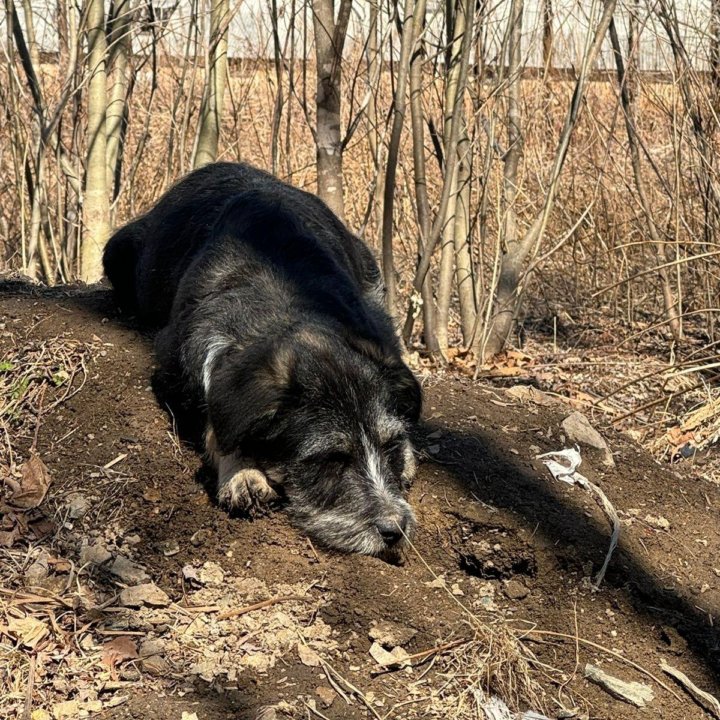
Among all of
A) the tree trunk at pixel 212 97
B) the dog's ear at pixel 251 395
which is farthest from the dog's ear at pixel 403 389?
the tree trunk at pixel 212 97

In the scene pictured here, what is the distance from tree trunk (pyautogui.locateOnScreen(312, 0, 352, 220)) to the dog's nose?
2.83m

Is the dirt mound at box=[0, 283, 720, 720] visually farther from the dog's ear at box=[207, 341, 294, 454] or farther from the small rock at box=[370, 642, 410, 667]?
the dog's ear at box=[207, 341, 294, 454]

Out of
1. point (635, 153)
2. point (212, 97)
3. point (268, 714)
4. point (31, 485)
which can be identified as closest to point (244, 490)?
point (31, 485)

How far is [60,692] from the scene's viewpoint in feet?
10.9

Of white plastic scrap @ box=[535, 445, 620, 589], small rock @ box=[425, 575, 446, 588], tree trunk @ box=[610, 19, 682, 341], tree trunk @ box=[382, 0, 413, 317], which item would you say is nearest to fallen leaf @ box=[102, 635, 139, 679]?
small rock @ box=[425, 575, 446, 588]

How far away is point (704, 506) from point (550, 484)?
0.88m

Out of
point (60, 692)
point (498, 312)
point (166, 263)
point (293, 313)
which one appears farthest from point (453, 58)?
point (60, 692)

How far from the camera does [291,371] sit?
412cm

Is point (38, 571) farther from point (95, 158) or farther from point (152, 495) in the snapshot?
point (95, 158)

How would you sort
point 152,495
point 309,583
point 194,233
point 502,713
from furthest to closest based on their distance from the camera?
point 194,233 < point 152,495 < point 309,583 < point 502,713

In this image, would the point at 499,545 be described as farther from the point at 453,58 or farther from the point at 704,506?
the point at 453,58

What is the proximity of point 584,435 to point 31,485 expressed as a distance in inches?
107

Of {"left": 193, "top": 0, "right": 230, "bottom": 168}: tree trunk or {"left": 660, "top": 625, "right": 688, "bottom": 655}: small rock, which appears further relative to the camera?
{"left": 193, "top": 0, "right": 230, "bottom": 168}: tree trunk

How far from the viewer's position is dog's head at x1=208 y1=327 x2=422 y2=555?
408cm
